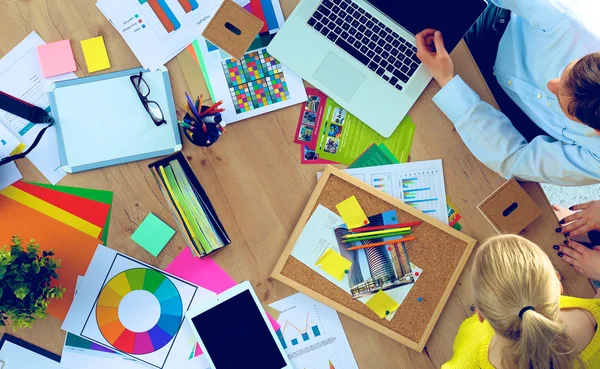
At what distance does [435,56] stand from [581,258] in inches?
23.1

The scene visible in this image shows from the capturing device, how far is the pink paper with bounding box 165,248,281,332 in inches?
44.8

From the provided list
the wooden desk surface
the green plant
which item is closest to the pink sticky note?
the wooden desk surface

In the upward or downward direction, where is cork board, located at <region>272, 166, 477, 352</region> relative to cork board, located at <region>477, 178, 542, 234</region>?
downward

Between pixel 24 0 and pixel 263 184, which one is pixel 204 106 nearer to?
pixel 263 184

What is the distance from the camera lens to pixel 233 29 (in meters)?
1.10

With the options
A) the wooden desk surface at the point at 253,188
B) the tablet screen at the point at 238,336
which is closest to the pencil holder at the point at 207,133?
the wooden desk surface at the point at 253,188

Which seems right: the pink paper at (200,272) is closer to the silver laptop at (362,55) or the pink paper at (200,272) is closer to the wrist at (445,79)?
the silver laptop at (362,55)

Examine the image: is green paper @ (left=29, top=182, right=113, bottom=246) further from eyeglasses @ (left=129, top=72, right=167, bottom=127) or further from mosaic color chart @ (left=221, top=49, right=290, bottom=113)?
mosaic color chart @ (left=221, top=49, right=290, bottom=113)

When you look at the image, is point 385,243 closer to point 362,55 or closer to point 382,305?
point 382,305

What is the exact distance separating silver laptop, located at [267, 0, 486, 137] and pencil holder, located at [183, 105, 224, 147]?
24cm

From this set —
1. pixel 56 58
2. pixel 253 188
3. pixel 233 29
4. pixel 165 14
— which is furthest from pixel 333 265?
pixel 56 58

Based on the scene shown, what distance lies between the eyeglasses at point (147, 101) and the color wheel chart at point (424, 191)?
0.59 m

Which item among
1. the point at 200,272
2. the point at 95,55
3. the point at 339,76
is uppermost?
the point at 339,76

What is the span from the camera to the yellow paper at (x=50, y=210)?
3.72 feet
